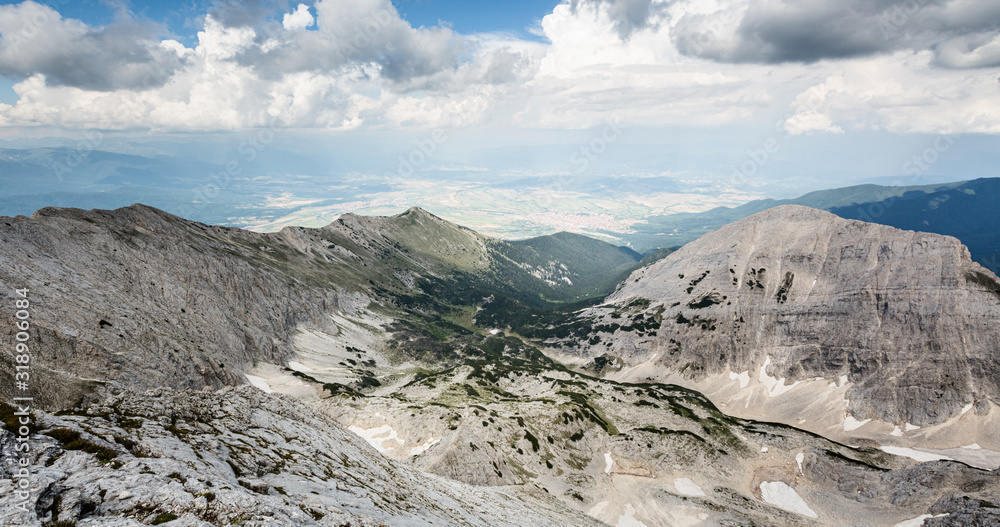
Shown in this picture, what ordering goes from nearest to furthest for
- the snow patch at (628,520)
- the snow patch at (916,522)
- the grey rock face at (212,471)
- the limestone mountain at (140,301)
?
the grey rock face at (212,471) < the limestone mountain at (140,301) < the snow patch at (916,522) < the snow patch at (628,520)

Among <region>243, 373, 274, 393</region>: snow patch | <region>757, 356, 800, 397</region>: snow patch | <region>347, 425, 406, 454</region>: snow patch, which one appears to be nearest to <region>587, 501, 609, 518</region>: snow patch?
<region>347, 425, 406, 454</region>: snow patch

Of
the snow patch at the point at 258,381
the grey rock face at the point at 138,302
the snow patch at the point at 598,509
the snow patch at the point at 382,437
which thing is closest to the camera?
the grey rock face at the point at 138,302

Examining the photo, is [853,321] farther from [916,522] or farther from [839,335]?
[916,522]

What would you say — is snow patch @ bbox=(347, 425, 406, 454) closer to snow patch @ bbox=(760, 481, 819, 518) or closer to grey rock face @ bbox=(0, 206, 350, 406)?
grey rock face @ bbox=(0, 206, 350, 406)

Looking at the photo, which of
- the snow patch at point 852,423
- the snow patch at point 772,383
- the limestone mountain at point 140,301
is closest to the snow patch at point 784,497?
the snow patch at point 852,423

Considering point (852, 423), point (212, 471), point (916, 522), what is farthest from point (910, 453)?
point (212, 471)

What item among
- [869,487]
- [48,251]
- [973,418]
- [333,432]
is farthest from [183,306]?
[973,418]

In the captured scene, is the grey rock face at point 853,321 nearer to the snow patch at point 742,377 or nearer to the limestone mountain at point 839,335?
the limestone mountain at point 839,335

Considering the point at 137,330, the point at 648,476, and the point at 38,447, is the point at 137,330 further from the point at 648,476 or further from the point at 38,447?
the point at 648,476
